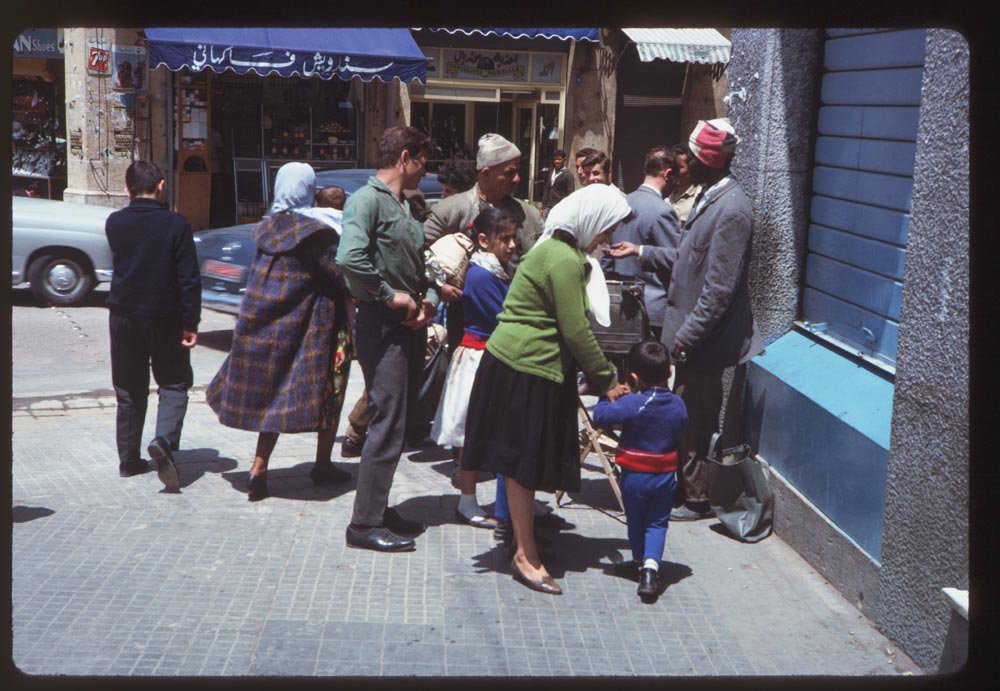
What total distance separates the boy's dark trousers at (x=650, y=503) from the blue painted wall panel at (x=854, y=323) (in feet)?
3.66

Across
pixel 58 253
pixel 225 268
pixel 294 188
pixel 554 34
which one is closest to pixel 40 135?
pixel 58 253

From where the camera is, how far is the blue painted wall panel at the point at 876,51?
15.6ft

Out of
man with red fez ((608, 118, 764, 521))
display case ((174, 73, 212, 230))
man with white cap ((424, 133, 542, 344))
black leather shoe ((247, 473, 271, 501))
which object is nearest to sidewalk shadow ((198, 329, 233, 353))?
man with white cap ((424, 133, 542, 344))

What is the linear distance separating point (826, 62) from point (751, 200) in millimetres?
810

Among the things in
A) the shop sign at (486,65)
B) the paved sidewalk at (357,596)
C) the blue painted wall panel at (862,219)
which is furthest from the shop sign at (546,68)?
the paved sidewalk at (357,596)

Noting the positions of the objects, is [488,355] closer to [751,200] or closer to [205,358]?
[751,200]

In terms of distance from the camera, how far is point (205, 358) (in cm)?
974

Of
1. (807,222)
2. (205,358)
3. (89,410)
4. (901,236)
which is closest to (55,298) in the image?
(205,358)

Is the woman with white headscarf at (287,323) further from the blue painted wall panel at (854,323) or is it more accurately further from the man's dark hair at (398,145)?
the blue painted wall panel at (854,323)

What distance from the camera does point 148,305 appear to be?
5988 millimetres

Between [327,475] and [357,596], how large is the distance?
1585 mm

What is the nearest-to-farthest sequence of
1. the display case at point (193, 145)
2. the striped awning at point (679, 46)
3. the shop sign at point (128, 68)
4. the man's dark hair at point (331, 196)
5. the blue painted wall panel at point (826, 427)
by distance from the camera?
the blue painted wall panel at point (826, 427), the man's dark hair at point (331, 196), the shop sign at point (128, 68), the display case at point (193, 145), the striped awning at point (679, 46)

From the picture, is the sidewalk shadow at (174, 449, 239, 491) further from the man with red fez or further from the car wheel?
the car wheel

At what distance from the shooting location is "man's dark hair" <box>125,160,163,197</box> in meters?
6.02
